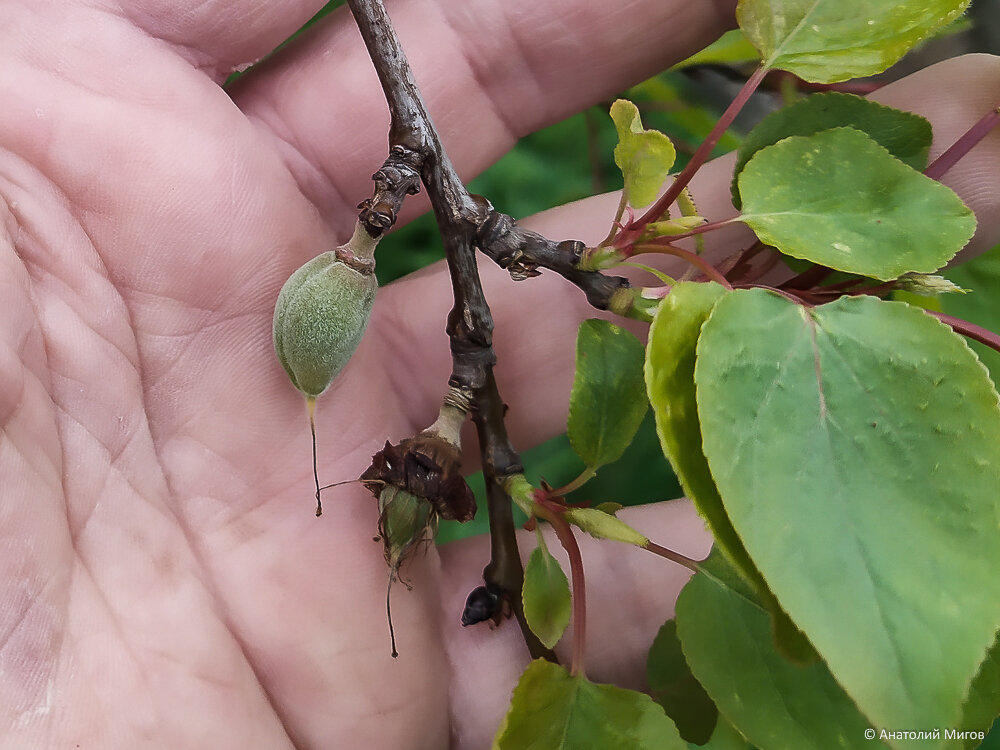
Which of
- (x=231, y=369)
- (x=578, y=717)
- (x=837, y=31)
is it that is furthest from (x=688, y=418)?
(x=231, y=369)

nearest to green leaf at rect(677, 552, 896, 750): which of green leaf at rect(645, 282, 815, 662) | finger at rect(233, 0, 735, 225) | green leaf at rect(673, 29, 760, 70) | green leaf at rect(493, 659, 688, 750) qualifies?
green leaf at rect(493, 659, 688, 750)

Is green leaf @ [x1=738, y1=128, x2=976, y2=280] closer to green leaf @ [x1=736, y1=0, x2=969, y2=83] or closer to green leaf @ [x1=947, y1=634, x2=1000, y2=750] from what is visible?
green leaf @ [x1=736, y1=0, x2=969, y2=83]

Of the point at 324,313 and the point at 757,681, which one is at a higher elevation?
the point at 324,313

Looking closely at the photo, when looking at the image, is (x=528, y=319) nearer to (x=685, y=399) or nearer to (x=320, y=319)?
(x=320, y=319)

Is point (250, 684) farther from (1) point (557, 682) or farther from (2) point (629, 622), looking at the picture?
(2) point (629, 622)

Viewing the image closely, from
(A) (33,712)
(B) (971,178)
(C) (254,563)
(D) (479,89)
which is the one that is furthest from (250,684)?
(B) (971,178)

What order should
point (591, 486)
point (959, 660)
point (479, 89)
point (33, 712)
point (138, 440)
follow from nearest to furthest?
point (959, 660) → point (33, 712) → point (138, 440) → point (479, 89) → point (591, 486)
